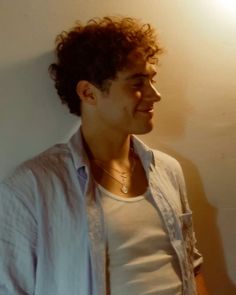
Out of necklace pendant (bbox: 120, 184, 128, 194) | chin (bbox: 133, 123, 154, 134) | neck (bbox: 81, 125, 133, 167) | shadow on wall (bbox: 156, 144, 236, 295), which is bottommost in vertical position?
shadow on wall (bbox: 156, 144, 236, 295)

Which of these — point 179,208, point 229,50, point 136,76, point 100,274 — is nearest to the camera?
point 100,274

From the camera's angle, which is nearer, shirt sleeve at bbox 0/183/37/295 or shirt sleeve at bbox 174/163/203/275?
shirt sleeve at bbox 0/183/37/295

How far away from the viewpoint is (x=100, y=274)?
971 mm

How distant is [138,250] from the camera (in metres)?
1.05

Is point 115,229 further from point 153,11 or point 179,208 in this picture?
point 153,11

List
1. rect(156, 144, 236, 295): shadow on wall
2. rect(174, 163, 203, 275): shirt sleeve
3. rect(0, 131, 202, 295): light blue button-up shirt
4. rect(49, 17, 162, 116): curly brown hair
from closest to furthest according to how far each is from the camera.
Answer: rect(0, 131, 202, 295): light blue button-up shirt → rect(49, 17, 162, 116): curly brown hair → rect(174, 163, 203, 275): shirt sleeve → rect(156, 144, 236, 295): shadow on wall

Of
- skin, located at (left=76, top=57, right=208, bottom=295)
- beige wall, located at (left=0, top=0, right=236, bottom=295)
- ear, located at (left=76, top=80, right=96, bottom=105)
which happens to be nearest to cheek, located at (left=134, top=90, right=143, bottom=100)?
skin, located at (left=76, top=57, right=208, bottom=295)

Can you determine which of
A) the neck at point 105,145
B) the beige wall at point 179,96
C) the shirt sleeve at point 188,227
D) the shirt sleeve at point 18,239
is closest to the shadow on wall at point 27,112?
the beige wall at point 179,96

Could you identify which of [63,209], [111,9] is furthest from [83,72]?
[63,209]

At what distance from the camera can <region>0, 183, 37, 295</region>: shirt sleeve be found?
38.1 inches

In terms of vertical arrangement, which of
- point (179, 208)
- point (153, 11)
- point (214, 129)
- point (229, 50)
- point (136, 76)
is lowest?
point (179, 208)

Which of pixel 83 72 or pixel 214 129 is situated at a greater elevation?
pixel 83 72

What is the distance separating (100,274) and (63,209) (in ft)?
0.59

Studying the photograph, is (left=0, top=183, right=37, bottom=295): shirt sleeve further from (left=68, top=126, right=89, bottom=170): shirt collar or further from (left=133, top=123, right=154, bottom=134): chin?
(left=133, top=123, right=154, bottom=134): chin
